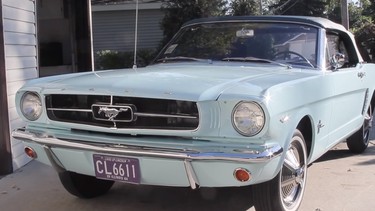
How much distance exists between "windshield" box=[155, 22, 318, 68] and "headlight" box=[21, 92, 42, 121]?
60.4 inches

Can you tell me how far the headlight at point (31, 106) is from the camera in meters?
3.78

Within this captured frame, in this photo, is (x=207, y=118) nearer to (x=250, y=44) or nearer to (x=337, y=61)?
(x=250, y=44)

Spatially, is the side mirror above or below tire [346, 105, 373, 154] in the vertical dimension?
above

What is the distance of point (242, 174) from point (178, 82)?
76 centimetres

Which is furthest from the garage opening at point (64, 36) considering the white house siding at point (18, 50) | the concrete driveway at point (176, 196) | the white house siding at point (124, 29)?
the white house siding at point (124, 29)

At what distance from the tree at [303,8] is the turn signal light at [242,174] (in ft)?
111

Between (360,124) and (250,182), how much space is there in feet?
9.65

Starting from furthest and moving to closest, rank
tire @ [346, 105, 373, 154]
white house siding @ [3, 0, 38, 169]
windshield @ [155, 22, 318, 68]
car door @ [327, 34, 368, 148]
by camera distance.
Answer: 1. tire @ [346, 105, 373, 154]
2. white house siding @ [3, 0, 38, 169]
3. car door @ [327, 34, 368, 148]
4. windshield @ [155, 22, 318, 68]

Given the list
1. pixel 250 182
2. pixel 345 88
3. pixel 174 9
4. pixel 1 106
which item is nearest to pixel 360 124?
pixel 345 88

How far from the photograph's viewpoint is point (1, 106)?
16.7 ft

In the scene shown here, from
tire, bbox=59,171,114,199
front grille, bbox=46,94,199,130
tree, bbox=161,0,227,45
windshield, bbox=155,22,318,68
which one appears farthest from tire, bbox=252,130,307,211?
tree, bbox=161,0,227,45

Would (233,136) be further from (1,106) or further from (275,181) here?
(1,106)

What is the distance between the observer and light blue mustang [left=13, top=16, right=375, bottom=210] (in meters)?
3.12

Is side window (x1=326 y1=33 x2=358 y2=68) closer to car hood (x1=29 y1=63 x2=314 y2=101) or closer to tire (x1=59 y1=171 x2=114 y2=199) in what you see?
car hood (x1=29 y1=63 x2=314 y2=101)
